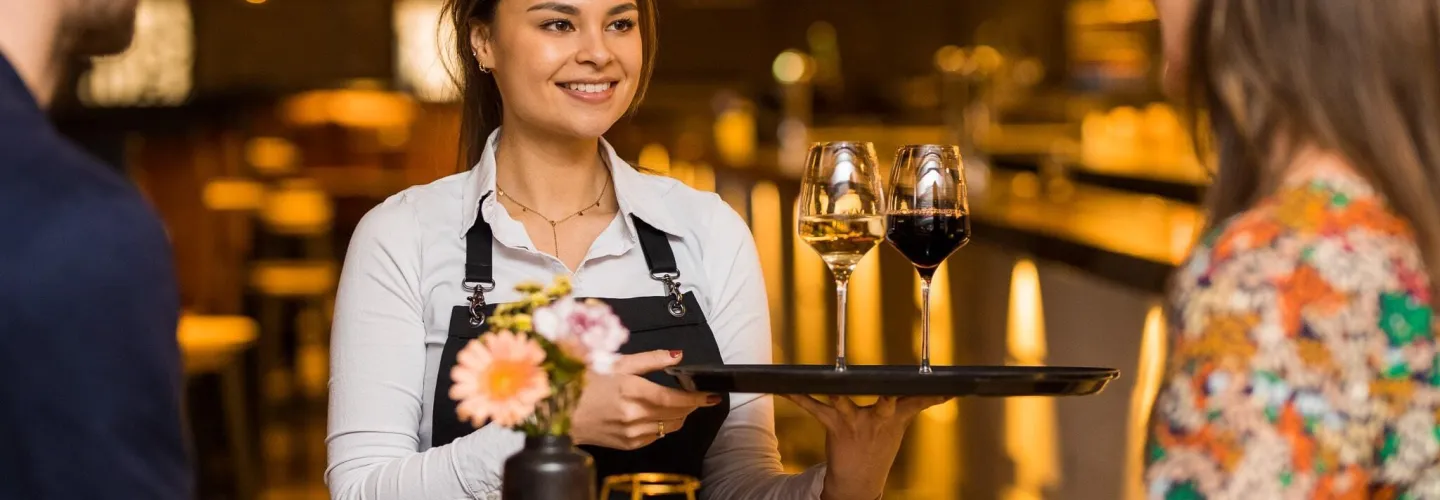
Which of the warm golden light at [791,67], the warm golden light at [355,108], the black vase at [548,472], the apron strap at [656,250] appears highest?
the apron strap at [656,250]

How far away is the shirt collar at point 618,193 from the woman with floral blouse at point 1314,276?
3.29 ft

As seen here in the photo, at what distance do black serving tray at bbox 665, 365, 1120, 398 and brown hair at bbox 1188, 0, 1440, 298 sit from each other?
0.32 meters

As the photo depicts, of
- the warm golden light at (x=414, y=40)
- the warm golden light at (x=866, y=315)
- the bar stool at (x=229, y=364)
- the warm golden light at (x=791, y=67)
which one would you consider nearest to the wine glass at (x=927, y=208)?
the warm golden light at (x=866, y=315)

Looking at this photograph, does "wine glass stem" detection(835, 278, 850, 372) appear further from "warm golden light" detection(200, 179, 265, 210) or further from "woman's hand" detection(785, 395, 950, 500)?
"warm golden light" detection(200, 179, 265, 210)

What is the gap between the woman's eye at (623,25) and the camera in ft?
7.57

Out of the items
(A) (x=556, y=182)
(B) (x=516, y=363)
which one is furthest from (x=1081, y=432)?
(B) (x=516, y=363)

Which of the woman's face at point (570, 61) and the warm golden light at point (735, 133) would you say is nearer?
the woman's face at point (570, 61)

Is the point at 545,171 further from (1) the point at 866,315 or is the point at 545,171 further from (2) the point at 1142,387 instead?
(1) the point at 866,315

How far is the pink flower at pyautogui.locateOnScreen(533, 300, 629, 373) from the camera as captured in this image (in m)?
1.49

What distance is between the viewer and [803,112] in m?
11.3

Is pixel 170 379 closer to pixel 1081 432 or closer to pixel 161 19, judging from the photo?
pixel 1081 432

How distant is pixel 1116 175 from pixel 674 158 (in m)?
4.37

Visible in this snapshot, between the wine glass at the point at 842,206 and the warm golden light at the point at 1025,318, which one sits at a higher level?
the wine glass at the point at 842,206

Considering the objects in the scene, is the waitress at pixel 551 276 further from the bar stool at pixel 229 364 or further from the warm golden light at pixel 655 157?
the warm golden light at pixel 655 157
